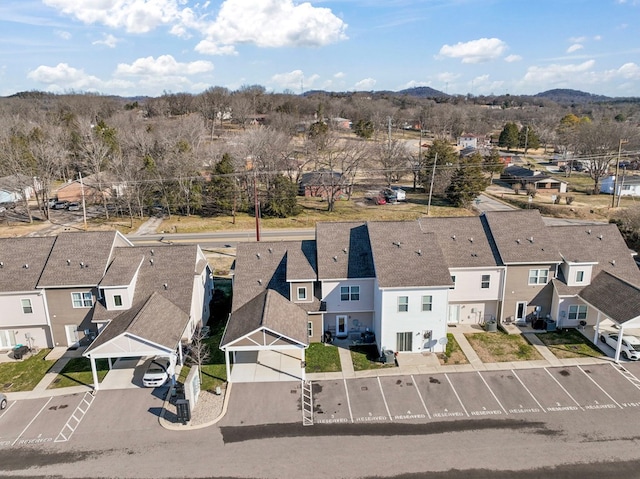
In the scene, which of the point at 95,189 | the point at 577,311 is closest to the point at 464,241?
the point at 577,311

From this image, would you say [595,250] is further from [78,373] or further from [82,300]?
[82,300]

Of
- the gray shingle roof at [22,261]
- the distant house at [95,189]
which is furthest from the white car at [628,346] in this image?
the distant house at [95,189]

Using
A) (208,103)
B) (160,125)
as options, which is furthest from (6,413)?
(208,103)

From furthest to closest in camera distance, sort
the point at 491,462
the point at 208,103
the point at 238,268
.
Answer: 1. the point at 208,103
2. the point at 238,268
3. the point at 491,462

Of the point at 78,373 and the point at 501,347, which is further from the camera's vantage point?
the point at 501,347

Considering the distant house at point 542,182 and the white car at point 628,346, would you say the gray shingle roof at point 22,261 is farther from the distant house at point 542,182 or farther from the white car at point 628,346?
the distant house at point 542,182

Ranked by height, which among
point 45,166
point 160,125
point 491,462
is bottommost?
point 491,462

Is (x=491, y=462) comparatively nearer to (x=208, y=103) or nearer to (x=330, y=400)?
(x=330, y=400)

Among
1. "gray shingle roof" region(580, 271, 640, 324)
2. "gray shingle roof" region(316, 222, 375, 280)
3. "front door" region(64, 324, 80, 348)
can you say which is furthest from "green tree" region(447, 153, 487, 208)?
"front door" region(64, 324, 80, 348)
